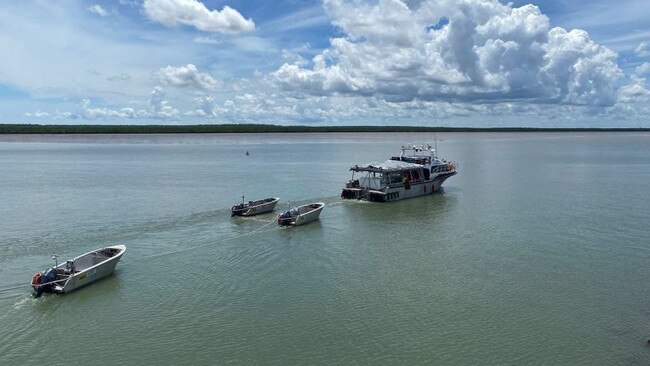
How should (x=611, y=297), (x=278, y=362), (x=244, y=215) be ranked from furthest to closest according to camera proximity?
(x=244, y=215), (x=611, y=297), (x=278, y=362)

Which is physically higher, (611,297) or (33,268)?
(33,268)

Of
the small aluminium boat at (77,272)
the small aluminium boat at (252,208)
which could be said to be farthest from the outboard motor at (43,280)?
the small aluminium boat at (252,208)

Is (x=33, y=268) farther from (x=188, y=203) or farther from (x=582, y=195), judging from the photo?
(x=582, y=195)

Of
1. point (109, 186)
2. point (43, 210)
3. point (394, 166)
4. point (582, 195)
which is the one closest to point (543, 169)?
point (582, 195)

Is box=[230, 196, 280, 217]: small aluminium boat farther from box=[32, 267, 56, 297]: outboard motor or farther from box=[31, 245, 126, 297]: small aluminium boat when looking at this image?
box=[32, 267, 56, 297]: outboard motor

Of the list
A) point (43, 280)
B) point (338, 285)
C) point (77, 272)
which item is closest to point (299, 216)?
point (338, 285)

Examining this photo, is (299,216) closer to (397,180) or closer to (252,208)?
(252,208)

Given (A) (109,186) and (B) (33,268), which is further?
(A) (109,186)
